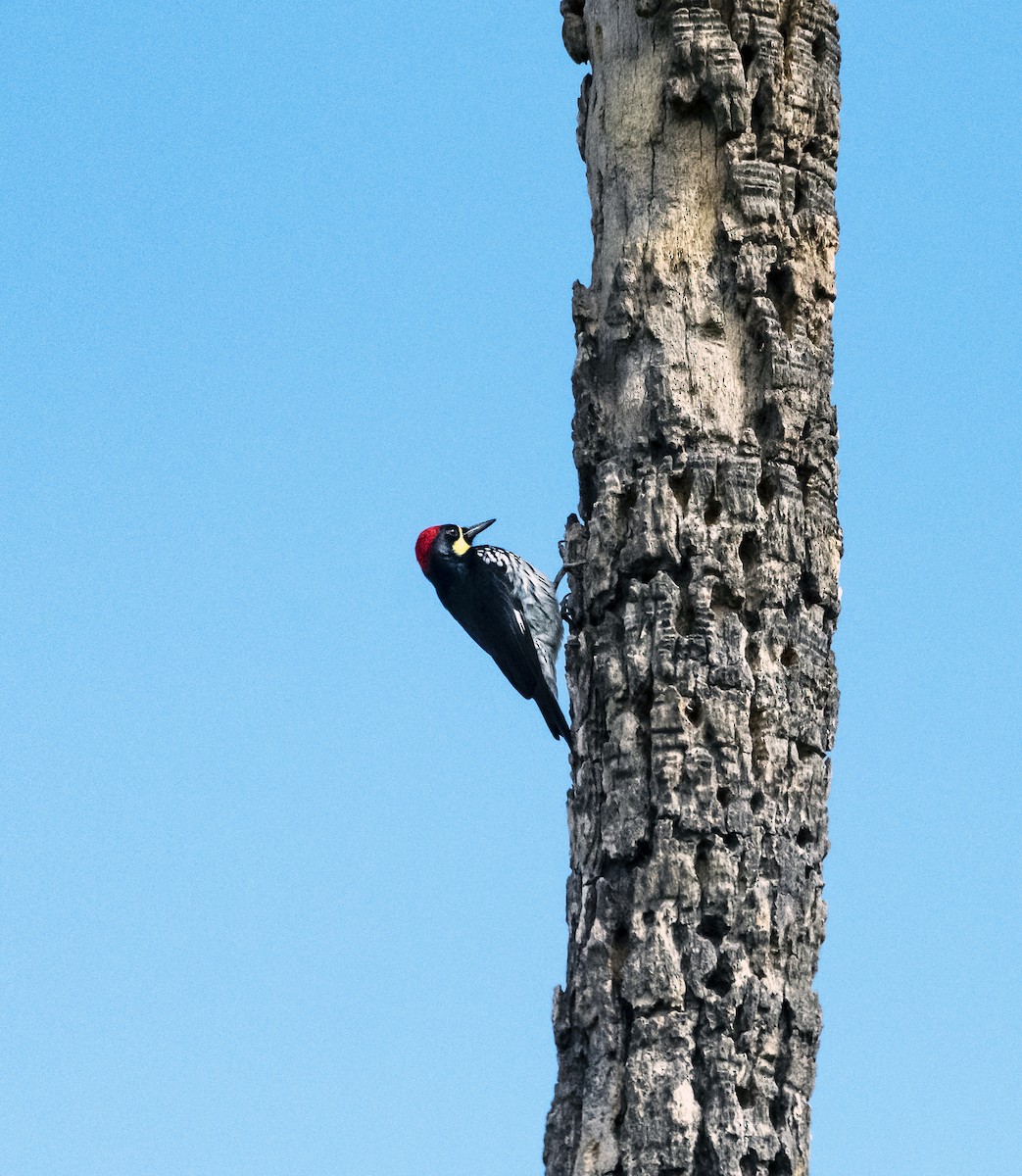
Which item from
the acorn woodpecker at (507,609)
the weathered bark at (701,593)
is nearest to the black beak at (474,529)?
the acorn woodpecker at (507,609)

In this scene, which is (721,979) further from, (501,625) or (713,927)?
(501,625)

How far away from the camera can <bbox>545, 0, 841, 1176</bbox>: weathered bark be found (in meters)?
4.47

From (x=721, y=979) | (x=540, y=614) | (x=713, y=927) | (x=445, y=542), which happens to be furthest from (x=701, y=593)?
(x=445, y=542)

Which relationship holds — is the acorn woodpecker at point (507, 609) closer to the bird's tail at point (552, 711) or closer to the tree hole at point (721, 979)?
the bird's tail at point (552, 711)

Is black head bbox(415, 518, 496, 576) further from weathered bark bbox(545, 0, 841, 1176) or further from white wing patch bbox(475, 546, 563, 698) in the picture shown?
weathered bark bbox(545, 0, 841, 1176)

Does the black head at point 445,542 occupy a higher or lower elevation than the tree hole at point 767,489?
higher

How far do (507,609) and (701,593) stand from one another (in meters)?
3.08

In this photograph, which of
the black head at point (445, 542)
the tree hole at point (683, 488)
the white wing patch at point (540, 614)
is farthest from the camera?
the black head at point (445, 542)

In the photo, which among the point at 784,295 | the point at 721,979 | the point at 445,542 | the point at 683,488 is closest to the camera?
the point at 721,979

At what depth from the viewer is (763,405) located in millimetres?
4859

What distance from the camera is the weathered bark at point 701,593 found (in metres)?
4.47

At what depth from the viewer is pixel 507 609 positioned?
25.3 feet

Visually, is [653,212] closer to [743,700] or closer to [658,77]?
[658,77]

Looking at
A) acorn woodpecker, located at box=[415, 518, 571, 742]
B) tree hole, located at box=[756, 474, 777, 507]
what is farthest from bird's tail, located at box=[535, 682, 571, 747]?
tree hole, located at box=[756, 474, 777, 507]
